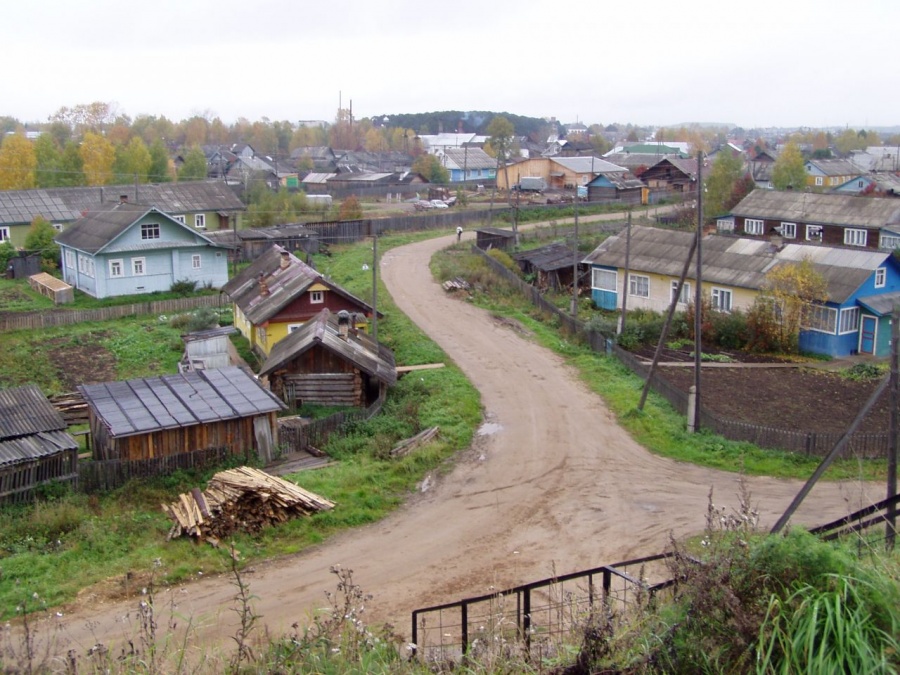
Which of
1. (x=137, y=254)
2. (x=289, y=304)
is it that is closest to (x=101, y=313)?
(x=137, y=254)

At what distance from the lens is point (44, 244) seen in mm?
38125

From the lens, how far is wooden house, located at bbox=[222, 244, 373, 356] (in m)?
24.5

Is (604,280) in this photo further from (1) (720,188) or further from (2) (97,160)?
(2) (97,160)

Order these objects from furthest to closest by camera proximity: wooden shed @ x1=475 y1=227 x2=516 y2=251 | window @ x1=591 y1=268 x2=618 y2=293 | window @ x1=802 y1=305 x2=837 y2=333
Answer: wooden shed @ x1=475 y1=227 x2=516 y2=251
window @ x1=591 y1=268 x2=618 y2=293
window @ x1=802 y1=305 x2=837 y2=333

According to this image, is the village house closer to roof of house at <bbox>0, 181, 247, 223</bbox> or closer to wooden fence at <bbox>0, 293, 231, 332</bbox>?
wooden fence at <bbox>0, 293, 231, 332</bbox>

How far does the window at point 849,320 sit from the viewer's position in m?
25.4

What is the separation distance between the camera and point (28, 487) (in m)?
14.6

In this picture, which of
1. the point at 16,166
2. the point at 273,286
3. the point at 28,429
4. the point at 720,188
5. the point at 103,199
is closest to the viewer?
the point at 28,429

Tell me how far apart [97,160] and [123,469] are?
48.1 metres

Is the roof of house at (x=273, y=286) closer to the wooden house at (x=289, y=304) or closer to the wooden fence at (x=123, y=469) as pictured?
the wooden house at (x=289, y=304)

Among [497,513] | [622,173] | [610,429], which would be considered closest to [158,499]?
[497,513]

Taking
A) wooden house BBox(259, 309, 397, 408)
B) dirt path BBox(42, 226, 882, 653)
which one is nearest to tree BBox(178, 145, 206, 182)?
wooden house BBox(259, 309, 397, 408)

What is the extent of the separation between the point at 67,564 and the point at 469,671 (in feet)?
28.0

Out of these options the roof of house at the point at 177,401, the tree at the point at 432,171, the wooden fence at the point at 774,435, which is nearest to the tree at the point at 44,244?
the roof of house at the point at 177,401
